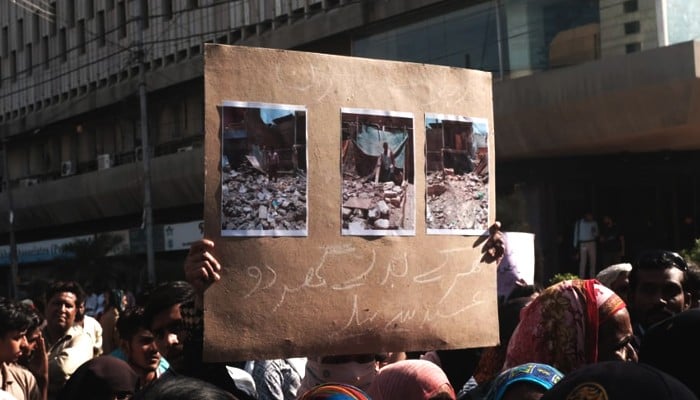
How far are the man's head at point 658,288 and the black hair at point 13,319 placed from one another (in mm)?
2971

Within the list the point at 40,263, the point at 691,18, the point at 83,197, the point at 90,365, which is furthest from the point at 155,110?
the point at 90,365

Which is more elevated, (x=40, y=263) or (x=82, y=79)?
(x=82, y=79)

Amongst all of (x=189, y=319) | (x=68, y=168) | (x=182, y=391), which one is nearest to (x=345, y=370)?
(x=189, y=319)

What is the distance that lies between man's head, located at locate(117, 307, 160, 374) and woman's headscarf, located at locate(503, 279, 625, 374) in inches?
80.3

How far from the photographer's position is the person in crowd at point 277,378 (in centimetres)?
511

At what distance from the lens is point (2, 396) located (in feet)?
14.8

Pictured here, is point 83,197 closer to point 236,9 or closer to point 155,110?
point 155,110

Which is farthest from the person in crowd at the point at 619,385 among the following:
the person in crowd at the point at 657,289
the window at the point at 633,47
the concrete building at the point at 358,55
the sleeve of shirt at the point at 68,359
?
the window at the point at 633,47

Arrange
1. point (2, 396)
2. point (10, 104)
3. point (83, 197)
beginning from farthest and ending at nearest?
1. point (10, 104)
2. point (83, 197)
3. point (2, 396)

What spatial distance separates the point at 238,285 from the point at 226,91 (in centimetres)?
60

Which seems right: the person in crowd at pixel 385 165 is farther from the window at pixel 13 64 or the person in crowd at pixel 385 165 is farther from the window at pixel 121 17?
the window at pixel 13 64

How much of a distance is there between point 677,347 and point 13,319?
3.83 m

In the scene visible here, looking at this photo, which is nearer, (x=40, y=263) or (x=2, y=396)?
(x=2, y=396)

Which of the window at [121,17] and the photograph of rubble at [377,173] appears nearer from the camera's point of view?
the photograph of rubble at [377,173]
